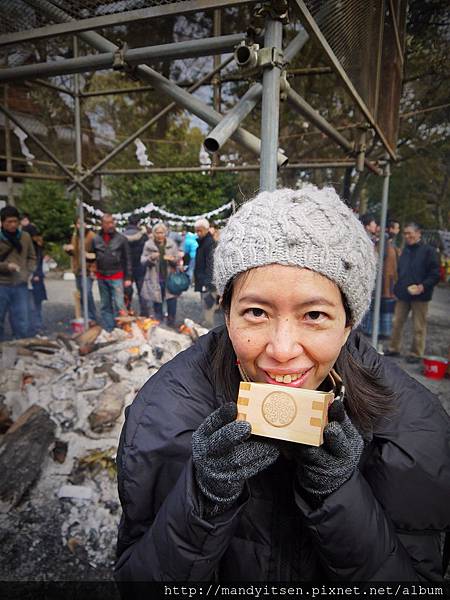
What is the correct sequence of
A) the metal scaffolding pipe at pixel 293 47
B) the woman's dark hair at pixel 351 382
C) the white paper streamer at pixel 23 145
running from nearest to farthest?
1. the woman's dark hair at pixel 351 382
2. the metal scaffolding pipe at pixel 293 47
3. the white paper streamer at pixel 23 145

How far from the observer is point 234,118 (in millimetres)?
1893

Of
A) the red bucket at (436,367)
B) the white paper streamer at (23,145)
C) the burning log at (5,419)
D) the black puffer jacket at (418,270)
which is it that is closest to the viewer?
the burning log at (5,419)

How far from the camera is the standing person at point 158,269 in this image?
688 centimetres

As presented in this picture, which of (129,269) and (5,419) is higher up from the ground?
(129,269)

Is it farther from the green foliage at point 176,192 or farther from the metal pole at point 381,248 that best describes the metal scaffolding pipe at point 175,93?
the green foliage at point 176,192

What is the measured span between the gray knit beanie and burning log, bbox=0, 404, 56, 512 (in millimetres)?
3019

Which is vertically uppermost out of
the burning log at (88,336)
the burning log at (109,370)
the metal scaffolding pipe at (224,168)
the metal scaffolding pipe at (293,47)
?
the metal scaffolding pipe at (293,47)

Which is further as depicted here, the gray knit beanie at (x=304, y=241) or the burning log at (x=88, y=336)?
the burning log at (x=88, y=336)

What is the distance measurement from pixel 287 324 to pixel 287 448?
41 centimetres

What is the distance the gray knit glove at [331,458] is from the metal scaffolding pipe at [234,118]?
1320 mm

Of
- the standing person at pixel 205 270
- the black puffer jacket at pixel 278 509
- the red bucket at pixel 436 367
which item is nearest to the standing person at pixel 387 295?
the red bucket at pixel 436 367

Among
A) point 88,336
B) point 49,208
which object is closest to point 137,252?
point 88,336

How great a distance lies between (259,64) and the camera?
1753 mm

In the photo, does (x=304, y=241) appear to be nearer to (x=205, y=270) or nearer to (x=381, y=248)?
(x=381, y=248)
